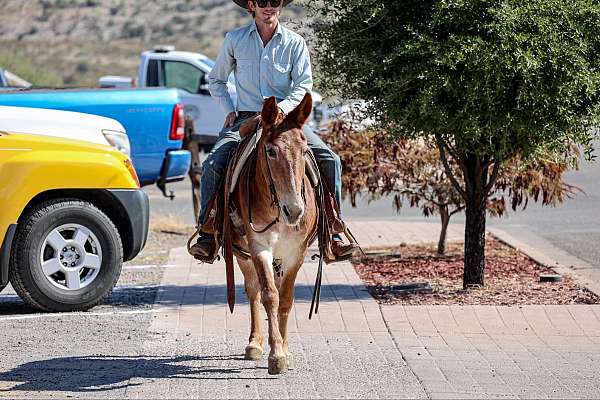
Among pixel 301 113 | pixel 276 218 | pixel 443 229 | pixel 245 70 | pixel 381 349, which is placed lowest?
pixel 381 349

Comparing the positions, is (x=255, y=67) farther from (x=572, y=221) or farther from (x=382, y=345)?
(x=572, y=221)

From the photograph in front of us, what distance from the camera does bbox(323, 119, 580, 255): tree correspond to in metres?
12.8

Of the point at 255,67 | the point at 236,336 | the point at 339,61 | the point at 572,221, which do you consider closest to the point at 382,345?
the point at 236,336

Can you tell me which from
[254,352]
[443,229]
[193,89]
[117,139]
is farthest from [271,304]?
[193,89]

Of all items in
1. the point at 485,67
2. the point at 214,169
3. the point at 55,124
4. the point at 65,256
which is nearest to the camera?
the point at 214,169

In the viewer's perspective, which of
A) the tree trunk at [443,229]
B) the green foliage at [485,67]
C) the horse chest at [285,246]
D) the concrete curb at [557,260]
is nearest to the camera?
the horse chest at [285,246]

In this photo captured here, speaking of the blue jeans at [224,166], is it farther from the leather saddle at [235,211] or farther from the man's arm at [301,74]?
the man's arm at [301,74]

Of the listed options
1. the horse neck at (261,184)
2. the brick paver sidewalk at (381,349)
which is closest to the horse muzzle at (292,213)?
the horse neck at (261,184)

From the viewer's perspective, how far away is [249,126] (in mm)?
8391

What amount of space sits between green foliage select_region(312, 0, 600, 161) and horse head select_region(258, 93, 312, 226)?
8.17 ft

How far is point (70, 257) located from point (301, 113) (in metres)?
3.64

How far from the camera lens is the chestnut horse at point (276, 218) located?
25.1 ft

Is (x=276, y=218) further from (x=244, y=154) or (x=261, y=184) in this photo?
(x=244, y=154)

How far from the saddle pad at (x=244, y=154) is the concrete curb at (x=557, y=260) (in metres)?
4.26
